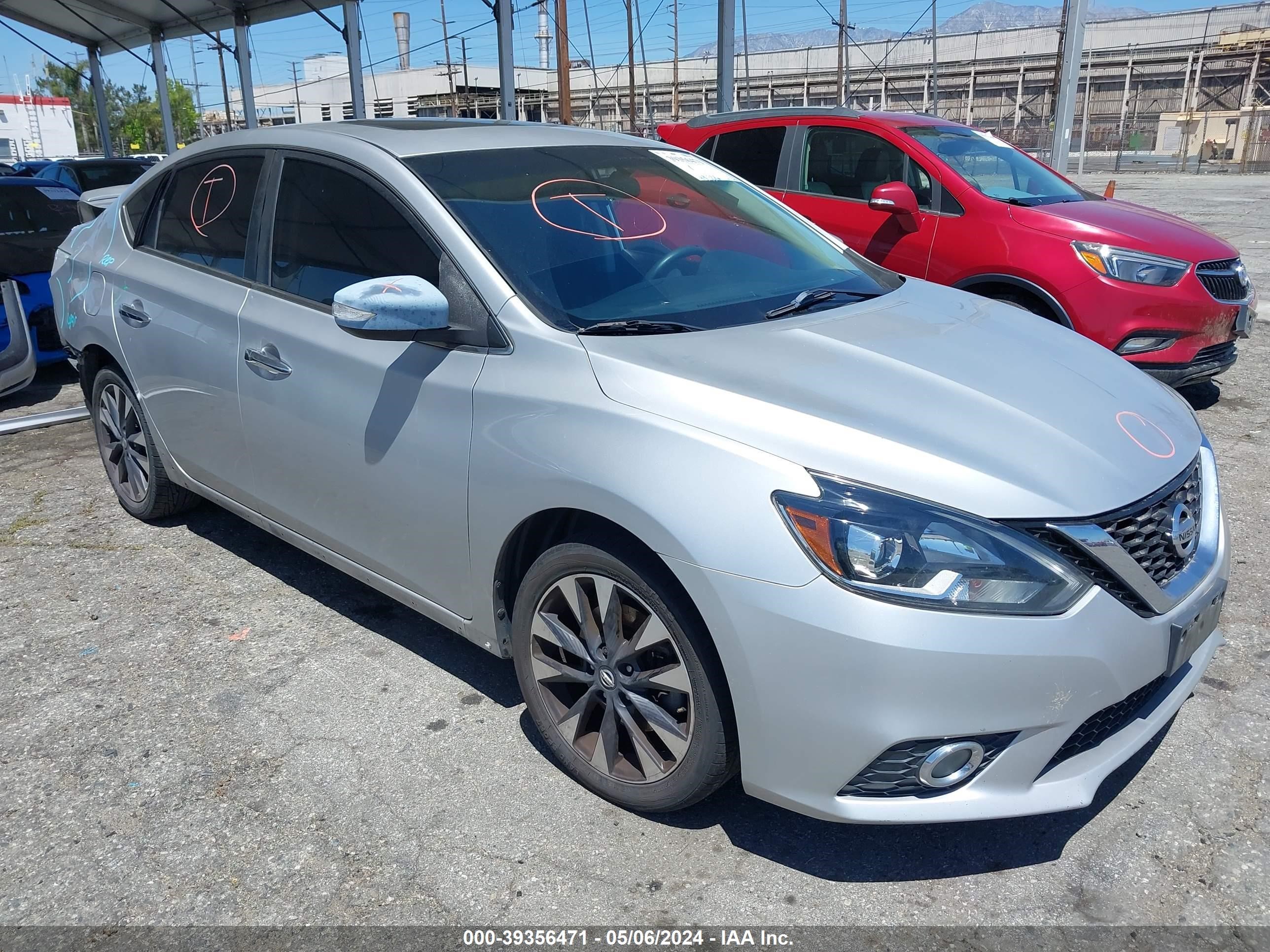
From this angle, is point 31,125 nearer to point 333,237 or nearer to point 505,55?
point 505,55

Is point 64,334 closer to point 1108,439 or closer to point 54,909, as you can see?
point 54,909

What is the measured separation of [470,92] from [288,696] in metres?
58.3

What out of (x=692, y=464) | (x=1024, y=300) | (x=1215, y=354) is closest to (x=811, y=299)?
(x=692, y=464)

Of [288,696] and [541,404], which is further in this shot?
[288,696]

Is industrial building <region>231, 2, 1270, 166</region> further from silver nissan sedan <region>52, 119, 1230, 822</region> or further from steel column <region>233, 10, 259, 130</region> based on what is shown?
silver nissan sedan <region>52, 119, 1230, 822</region>

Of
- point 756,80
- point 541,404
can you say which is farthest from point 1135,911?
point 756,80

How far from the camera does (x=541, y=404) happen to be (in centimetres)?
262

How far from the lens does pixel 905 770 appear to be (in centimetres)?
222

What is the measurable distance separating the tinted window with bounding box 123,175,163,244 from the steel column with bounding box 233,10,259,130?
17.3m

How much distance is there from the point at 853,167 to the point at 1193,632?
5.23 metres

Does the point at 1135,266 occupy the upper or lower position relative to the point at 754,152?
lower

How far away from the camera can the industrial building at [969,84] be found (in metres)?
50.1

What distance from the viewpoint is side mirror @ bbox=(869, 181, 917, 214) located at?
21.0 ft

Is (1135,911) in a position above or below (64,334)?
below
